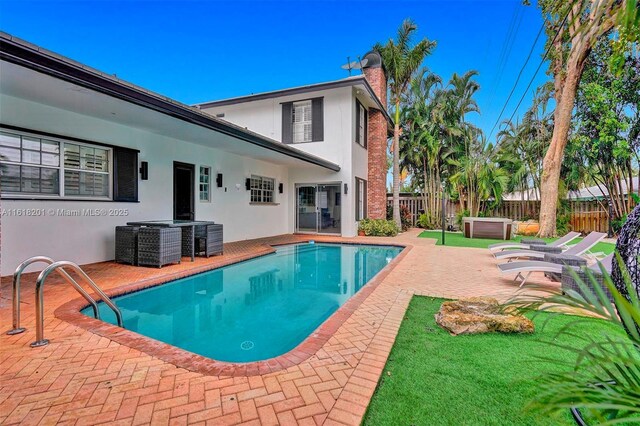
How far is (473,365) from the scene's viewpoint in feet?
9.57

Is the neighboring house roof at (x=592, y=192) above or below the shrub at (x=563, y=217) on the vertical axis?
above

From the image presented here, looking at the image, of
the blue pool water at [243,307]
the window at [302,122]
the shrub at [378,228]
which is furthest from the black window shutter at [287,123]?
the blue pool water at [243,307]

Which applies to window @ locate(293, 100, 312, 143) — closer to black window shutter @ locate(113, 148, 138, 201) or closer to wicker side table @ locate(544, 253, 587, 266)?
black window shutter @ locate(113, 148, 138, 201)

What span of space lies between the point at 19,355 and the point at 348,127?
12.6 metres

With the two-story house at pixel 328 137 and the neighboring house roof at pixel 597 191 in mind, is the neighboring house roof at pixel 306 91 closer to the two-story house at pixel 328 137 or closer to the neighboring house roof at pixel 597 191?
the two-story house at pixel 328 137

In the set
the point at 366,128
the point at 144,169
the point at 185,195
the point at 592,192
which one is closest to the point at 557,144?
the point at 592,192

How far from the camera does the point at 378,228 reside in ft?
47.8

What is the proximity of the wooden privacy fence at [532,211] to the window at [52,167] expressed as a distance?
15696 millimetres

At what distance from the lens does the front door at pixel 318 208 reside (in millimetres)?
14383

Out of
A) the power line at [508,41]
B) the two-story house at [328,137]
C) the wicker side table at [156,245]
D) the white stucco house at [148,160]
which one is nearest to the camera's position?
the white stucco house at [148,160]

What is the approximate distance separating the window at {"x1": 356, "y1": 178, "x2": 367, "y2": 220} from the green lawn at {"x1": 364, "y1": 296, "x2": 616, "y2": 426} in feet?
36.5

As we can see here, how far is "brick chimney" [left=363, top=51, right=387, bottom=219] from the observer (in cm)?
1606

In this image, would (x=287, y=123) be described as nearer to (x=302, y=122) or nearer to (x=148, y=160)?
(x=302, y=122)

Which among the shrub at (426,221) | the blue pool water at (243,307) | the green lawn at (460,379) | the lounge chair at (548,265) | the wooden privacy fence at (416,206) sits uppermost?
the wooden privacy fence at (416,206)
